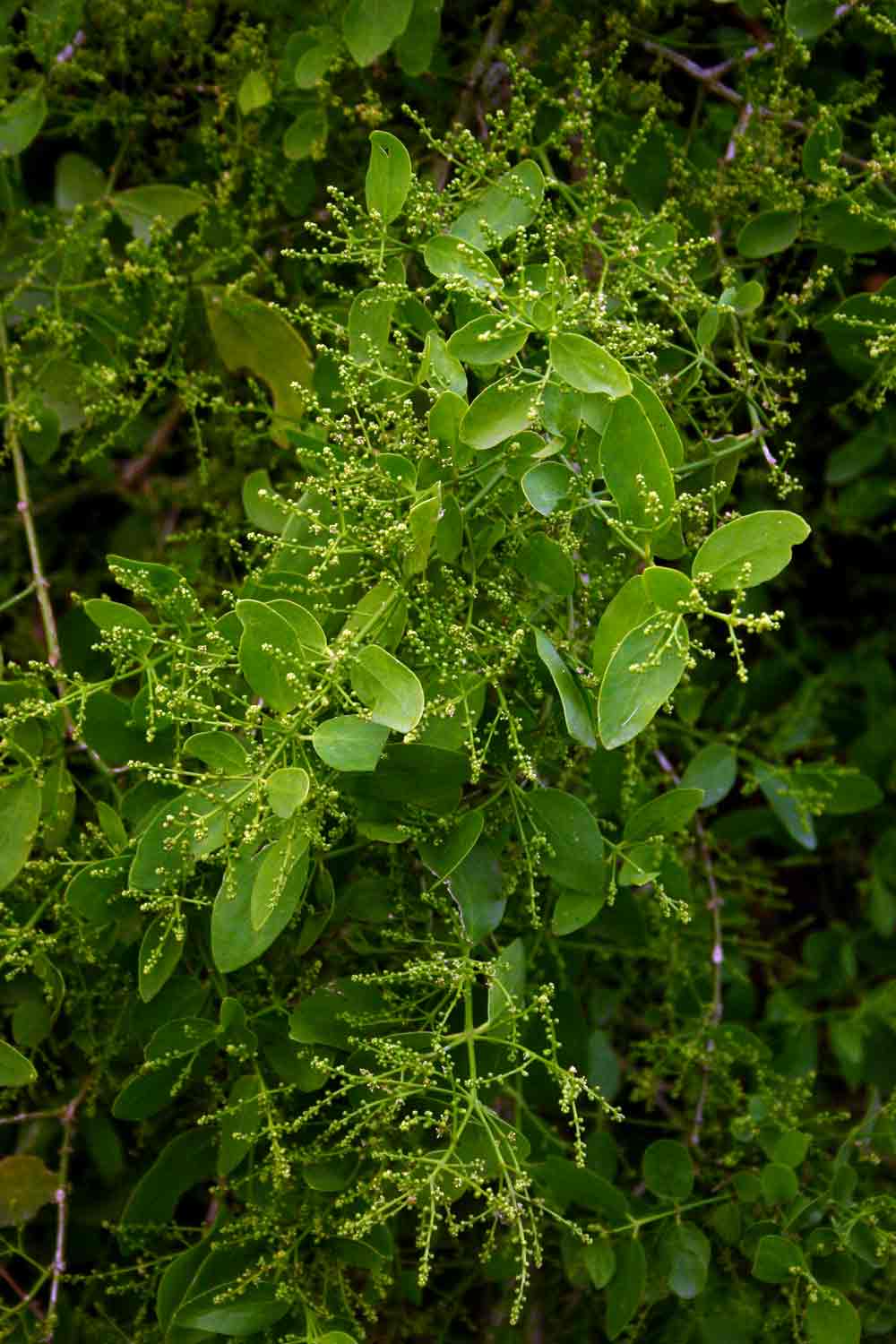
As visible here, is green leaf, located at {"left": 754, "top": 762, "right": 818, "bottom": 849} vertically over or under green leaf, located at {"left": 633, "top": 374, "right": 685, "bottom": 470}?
under

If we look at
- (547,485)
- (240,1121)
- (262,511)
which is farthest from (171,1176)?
(547,485)

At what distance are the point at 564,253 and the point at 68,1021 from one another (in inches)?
42.7

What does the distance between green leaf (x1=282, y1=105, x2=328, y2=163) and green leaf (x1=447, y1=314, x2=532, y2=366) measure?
0.60 metres

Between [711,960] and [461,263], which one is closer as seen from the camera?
[461,263]

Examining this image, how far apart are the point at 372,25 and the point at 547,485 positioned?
65 centimetres

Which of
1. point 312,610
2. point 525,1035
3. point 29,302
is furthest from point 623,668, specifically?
point 29,302

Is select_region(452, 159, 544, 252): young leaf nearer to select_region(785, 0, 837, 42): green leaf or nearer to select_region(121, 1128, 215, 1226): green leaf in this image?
select_region(785, 0, 837, 42): green leaf

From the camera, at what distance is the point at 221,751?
1139 mm

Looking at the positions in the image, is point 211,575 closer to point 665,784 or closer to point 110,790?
point 110,790

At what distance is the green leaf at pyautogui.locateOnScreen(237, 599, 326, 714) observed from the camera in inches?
41.6

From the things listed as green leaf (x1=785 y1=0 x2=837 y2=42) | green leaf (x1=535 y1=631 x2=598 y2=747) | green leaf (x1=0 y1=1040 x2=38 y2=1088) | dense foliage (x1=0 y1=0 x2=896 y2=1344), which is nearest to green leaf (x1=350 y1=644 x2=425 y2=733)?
dense foliage (x1=0 y1=0 x2=896 y2=1344)

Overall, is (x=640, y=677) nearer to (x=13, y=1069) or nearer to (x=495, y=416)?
(x=495, y=416)

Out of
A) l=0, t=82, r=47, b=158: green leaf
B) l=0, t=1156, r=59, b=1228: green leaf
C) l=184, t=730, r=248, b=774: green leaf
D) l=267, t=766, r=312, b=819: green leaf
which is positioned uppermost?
l=0, t=82, r=47, b=158: green leaf

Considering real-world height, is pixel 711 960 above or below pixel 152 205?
below
